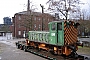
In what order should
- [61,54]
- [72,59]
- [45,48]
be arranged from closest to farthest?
[72,59]
[61,54]
[45,48]

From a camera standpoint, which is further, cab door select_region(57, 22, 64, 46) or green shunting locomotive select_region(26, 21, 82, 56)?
cab door select_region(57, 22, 64, 46)

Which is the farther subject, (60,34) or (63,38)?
(60,34)

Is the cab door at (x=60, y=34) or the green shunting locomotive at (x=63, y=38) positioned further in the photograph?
the cab door at (x=60, y=34)

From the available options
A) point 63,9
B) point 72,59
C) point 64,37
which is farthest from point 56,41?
point 63,9

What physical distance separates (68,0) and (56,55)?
10.5 m

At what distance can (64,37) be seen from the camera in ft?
46.5

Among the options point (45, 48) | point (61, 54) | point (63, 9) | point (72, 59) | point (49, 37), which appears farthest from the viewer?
point (63, 9)

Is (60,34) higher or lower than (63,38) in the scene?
higher

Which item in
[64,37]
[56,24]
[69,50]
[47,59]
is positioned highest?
[56,24]

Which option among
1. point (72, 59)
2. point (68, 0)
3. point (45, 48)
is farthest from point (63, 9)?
point (72, 59)

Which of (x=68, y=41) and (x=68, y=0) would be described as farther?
(x=68, y=0)

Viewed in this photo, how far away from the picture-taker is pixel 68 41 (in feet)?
46.9

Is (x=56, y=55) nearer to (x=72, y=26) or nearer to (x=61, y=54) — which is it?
(x=61, y=54)

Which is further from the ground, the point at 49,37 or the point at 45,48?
the point at 49,37
